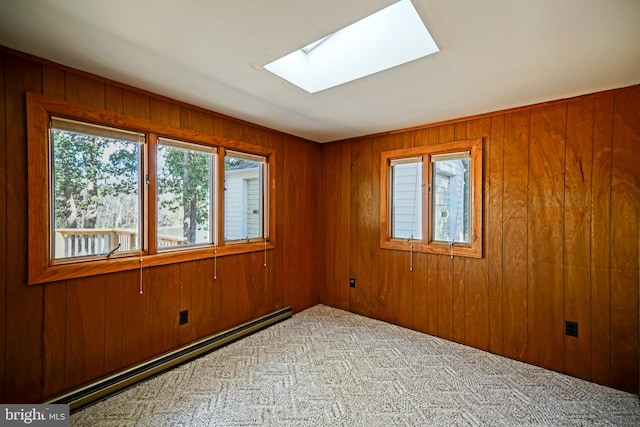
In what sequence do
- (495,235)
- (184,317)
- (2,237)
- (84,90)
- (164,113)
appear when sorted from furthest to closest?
1. (495,235)
2. (184,317)
3. (164,113)
4. (84,90)
5. (2,237)

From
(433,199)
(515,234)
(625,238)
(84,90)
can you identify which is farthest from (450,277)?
(84,90)

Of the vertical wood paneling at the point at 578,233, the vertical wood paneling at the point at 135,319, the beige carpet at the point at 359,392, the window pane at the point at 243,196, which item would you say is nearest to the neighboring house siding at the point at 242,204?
the window pane at the point at 243,196

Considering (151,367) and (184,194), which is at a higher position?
(184,194)

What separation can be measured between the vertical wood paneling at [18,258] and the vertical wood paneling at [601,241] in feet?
13.0

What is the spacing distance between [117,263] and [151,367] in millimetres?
869

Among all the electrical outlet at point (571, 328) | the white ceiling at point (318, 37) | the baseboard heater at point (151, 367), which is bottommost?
the baseboard heater at point (151, 367)

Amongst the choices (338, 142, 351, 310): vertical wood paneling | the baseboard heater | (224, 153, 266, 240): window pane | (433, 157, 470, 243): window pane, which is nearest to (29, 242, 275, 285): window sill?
(224, 153, 266, 240): window pane

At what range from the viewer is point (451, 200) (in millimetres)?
3037

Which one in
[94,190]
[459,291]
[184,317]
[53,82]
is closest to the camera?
[53,82]

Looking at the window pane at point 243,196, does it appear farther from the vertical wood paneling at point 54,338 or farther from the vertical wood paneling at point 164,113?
the vertical wood paneling at point 54,338

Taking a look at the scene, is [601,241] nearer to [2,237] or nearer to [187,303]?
[187,303]

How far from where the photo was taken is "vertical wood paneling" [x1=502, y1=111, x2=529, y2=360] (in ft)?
8.43

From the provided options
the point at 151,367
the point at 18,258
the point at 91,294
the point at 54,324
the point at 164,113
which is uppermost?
the point at 164,113

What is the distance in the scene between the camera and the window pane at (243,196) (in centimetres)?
302
